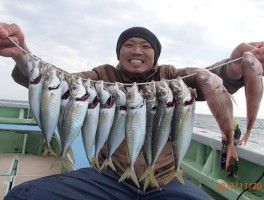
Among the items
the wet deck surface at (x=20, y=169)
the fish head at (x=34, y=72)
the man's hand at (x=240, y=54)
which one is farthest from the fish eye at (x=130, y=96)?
the wet deck surface at (x=20, y=169)

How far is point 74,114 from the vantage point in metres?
2.82

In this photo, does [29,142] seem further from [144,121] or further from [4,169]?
[144,121]

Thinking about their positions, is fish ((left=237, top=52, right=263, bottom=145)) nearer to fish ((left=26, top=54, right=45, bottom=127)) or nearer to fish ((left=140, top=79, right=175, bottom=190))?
fish ((left=140, top=79, right=175, bottom=190))

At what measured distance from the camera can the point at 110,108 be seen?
292 cm

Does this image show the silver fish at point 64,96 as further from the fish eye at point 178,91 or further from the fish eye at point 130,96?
the fish eye at point 178,91

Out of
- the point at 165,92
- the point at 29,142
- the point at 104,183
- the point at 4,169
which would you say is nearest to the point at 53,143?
the point at 29,142

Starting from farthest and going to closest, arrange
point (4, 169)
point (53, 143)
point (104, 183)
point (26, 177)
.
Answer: point (53, 143), point (4, 169), point (26, 177), point (104, 183)

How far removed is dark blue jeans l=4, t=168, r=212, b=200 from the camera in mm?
3328

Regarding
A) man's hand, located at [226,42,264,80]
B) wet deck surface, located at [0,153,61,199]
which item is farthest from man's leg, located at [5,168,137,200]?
man's hand, located at [226,42,264,80]

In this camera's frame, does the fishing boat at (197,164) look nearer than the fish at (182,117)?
No

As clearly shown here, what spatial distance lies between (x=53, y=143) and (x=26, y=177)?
5.92 ft

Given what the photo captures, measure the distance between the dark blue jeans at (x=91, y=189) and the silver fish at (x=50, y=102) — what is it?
2.70ft

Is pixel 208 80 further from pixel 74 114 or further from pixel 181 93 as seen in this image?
pixel 74 114

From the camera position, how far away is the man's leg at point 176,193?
11.2ft
